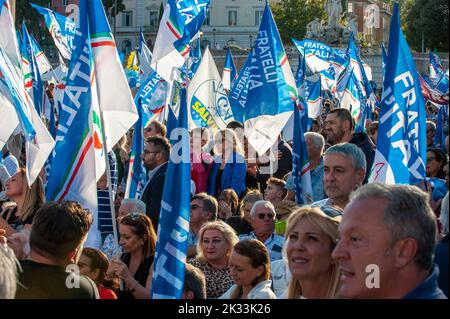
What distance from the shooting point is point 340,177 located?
595cm

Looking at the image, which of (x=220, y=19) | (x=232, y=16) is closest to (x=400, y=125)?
(x=220, y=19)

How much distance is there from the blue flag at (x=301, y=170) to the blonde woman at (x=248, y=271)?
1.92 metres

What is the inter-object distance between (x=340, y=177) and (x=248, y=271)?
3.11 ft

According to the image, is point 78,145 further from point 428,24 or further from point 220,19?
point 220,19

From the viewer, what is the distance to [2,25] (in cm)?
980

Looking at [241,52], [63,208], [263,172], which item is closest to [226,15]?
[241,52]

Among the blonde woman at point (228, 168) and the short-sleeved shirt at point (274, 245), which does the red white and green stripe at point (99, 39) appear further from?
the blonde woman at point (228, 168)

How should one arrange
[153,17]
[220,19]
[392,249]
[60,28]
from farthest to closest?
1. [220,19]
2. [153,17]
3. [60,28]
4. [392,249]

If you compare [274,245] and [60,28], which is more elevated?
[60,28]

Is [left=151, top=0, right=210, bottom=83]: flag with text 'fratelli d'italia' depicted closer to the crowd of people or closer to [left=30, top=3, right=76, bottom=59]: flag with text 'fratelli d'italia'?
the crowd of people

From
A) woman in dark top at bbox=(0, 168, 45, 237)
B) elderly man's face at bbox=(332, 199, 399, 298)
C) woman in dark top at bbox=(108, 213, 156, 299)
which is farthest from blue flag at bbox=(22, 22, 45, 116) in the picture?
elderly man's face at bbox=(332, 199, 399, 298)

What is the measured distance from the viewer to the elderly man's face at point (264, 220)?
6.83 metres

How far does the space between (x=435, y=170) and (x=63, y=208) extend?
4366 millimetres
